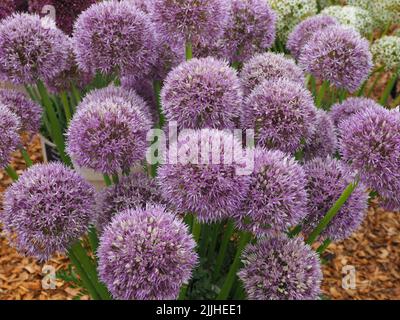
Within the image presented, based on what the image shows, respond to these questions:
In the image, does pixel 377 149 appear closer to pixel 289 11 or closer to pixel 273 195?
pixel 273 195

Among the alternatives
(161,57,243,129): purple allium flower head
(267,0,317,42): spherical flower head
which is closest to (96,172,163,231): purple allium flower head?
(161,57,243,129): purple allium flower head

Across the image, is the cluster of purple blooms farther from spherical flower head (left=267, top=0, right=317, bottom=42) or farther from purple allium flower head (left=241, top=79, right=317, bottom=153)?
spherical flower head (left=267, top=0, right=317, bottom=42)

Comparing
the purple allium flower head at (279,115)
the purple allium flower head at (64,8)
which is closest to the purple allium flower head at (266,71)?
the purple allium flower head at (279,115)

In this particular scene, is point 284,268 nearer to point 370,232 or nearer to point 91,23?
point 91,23

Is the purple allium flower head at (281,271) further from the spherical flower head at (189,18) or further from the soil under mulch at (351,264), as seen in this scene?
the soil under mulch at (351,264)

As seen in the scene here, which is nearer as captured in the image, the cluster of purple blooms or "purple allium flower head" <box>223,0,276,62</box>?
the cluster of purple blooms
